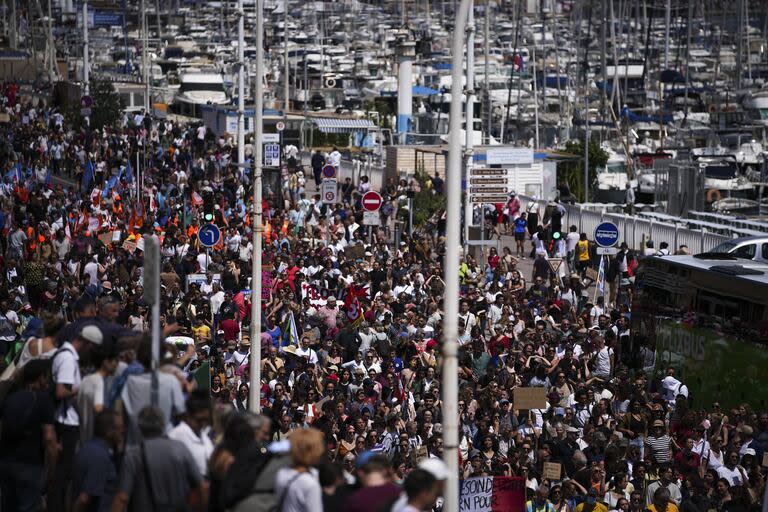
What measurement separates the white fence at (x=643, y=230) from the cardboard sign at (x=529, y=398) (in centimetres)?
1631

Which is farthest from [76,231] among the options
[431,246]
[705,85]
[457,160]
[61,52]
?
[61,52]

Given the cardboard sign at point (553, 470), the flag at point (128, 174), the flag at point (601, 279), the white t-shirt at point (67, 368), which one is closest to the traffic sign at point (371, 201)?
the flag at point (601, 279)

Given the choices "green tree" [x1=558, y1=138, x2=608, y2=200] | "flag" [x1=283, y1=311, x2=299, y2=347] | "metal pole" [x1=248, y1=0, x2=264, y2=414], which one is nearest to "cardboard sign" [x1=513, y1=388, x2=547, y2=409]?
"metal pole" [x1=248, y1=0, x2=264, y2=414]

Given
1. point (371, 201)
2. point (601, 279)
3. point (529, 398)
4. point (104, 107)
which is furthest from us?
point (104, 107)

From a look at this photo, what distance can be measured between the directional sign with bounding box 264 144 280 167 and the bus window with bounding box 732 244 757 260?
529 inches

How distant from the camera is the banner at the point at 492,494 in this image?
56.7ft

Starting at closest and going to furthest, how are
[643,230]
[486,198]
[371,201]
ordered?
[486,198] → [371,201] → [643,230]

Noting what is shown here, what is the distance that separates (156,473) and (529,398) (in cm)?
1088

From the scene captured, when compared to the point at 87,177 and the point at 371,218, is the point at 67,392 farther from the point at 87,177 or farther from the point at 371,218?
the point at 87,177

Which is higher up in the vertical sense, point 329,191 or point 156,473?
point 156,473

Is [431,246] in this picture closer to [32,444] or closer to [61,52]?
[32,444]

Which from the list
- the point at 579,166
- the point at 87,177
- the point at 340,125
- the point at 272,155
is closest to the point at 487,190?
the point at 272,155

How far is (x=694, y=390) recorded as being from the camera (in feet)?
81.5

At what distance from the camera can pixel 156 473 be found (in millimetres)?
9938
